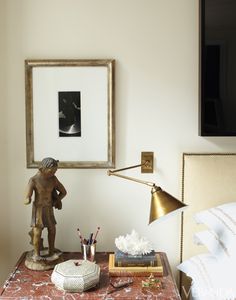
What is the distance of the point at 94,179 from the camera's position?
1.96 meters

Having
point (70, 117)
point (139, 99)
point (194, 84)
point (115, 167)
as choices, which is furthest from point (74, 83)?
point (194, 84)

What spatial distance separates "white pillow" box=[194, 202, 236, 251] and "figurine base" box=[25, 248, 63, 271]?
660mm

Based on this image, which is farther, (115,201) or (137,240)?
(115,201)

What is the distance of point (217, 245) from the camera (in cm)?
166

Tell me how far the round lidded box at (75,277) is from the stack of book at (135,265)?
0.43 ft

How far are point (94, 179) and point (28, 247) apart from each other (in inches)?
19.2

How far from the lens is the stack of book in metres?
1.66

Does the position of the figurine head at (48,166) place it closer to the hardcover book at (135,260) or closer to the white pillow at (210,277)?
the hardcover book at (135,260)

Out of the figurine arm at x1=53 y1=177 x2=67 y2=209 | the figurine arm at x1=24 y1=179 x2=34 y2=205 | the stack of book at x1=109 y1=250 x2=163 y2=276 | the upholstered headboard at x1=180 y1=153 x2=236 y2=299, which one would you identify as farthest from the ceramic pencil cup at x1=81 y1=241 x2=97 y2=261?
the upholstered headboard at x1=180 y1=153 x2=236 y2=299

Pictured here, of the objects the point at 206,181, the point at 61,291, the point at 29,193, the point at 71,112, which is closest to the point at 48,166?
the point at 29,193

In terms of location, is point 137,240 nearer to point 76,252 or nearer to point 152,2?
point 76,252

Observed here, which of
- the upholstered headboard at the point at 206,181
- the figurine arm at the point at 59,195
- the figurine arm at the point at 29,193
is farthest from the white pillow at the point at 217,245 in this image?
the figurine arm at the point at 29,193

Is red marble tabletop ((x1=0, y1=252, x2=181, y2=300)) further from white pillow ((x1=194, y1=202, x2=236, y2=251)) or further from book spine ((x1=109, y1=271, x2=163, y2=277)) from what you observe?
white pillow ((x1=194, y1=202, x2=236, y2=251))

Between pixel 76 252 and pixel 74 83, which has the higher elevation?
pixel 74 83
